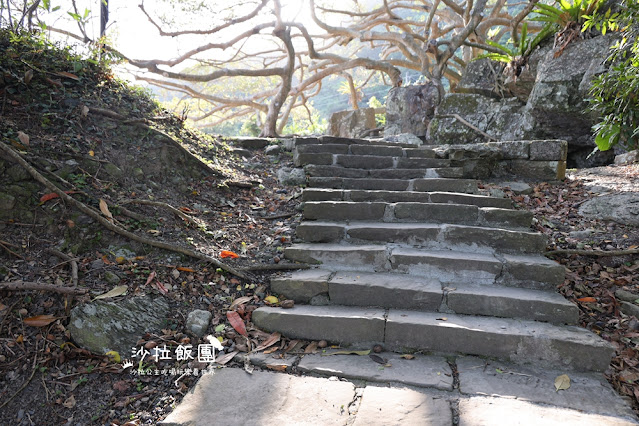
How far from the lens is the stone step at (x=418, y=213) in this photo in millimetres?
3076

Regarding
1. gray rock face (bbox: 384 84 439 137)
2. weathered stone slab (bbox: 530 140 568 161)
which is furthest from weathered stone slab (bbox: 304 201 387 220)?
gray rock face (bbox: 384 84 439 137)

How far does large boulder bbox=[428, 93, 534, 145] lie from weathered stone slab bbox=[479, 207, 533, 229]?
→ 295 cm

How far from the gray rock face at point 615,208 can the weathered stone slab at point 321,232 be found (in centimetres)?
231

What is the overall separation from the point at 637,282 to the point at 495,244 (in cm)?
92

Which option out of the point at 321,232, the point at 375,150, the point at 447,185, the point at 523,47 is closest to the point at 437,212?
the point at 447,185

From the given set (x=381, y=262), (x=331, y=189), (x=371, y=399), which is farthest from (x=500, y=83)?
(x=371, y=399)

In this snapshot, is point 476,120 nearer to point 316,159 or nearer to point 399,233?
point 316,159

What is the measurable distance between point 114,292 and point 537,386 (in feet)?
7.72

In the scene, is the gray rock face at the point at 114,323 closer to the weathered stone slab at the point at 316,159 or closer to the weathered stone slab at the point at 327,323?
the weathered stone slab at the point at 327,323

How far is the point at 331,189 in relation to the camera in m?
3.64

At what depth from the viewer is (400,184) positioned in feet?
12.6

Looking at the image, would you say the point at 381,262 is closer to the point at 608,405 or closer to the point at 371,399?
the point at 371,399

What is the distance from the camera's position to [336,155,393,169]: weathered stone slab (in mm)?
4324

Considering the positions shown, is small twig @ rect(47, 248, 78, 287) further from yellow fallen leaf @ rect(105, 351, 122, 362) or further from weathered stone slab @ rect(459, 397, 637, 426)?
weathered stone slab @ rect(459, 397, 637, 426)
